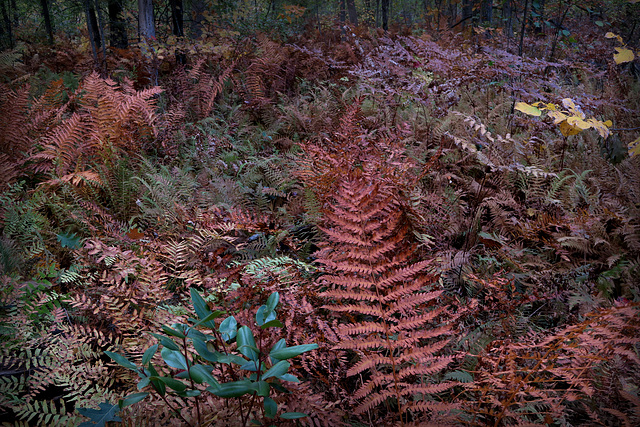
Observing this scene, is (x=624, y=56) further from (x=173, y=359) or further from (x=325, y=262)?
(x=173, y=359)

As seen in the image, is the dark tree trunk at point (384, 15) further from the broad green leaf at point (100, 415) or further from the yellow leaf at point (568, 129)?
the broad green leaf at point (100, 415)

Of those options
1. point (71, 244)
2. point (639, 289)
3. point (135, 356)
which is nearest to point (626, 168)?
point (639, 289)

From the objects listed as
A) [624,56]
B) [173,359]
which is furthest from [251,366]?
[624,56]

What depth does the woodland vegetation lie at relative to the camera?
1.19 m

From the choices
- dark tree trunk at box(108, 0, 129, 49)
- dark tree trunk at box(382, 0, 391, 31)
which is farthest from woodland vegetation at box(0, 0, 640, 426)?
dark tree trunk at box(382, 0, 391, 31)

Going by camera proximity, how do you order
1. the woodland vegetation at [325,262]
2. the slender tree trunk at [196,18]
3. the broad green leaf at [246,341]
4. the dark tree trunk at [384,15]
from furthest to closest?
the slender tree trunk at [196,18] < the dark tree trunk at [384,15] < the woodland vegetation at [325,262] < the broad green leaf at [246,341]

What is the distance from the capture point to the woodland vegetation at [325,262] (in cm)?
119

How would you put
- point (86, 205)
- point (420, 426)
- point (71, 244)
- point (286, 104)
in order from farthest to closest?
point (286, 104)
point (86, 205)
point (71, 244)
point (420, 426)

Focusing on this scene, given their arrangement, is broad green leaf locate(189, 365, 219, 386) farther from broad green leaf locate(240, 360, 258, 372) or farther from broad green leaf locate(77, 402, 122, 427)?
broad green leaf locate(77, 402, 122, 427)

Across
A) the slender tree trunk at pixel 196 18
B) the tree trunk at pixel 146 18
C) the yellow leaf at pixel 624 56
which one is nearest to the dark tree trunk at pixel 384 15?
the slender tree trunk at pixel 196 18

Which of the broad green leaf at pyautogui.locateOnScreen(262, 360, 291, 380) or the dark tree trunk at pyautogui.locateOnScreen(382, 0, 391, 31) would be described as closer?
the broad green leaf at pyautogui.locateOnScreen(262, 360, 291, 380)

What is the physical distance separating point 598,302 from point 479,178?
162 centimetres

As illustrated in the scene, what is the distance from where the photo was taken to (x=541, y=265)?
A: 2.25 m

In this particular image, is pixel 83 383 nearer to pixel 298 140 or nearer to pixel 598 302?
pixel 598 302
